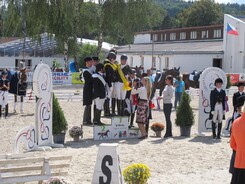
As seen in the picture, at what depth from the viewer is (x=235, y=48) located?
177ft

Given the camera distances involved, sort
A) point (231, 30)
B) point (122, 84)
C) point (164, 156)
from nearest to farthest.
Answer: point (164, 156), point (122, 84), point (231, 30)

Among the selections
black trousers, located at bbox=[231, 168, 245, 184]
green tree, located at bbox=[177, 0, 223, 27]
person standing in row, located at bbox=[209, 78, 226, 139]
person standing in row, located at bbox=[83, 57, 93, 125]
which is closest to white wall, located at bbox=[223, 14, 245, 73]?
green tree, located at bbox=[177, 0, 223, 27]

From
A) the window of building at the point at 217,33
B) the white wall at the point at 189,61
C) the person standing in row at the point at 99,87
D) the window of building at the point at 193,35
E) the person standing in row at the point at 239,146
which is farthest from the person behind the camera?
the window of building at the point at 193,35

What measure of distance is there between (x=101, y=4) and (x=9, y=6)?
7818 mm

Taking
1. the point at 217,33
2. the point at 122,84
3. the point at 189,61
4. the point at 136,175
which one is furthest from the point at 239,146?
the point at 217,33

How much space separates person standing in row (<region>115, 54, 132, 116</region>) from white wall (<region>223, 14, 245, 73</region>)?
134 ft

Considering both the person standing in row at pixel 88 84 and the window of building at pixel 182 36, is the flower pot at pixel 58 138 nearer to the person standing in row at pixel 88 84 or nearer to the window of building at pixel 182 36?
the person standing in row at pixel 88 84

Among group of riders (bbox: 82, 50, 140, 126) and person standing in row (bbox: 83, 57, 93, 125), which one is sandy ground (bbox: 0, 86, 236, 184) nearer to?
group of riders (bbox: 82, 50, 140, 126)

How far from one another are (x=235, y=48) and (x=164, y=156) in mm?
44859

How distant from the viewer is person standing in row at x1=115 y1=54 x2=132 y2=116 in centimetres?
1382

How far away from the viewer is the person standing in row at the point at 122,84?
45.4ft

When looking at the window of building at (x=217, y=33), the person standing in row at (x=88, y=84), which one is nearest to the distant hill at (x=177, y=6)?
→ the window of building at (x=217, y=33)

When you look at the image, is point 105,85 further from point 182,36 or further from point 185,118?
point 182,36

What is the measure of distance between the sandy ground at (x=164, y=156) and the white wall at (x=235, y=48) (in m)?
39.8
